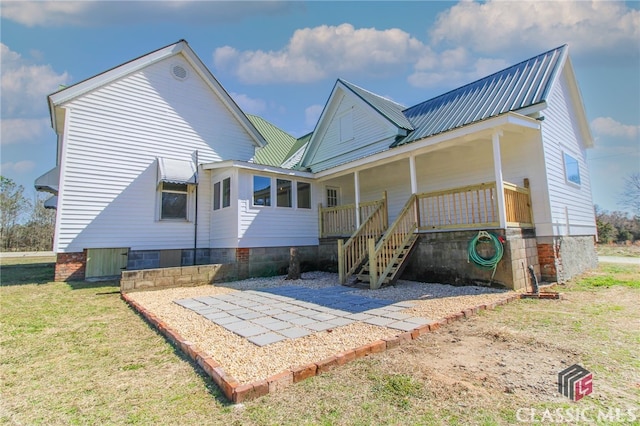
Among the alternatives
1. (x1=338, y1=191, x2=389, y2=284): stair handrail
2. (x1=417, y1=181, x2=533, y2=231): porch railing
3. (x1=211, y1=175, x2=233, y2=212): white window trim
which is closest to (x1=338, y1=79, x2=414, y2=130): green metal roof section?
(x1=338, y1=191, x2=389, y2=284): stair handrail

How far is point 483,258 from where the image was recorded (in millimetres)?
6871

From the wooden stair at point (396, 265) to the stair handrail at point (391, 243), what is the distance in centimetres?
3

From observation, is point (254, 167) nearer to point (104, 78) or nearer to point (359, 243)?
point (359, 243)

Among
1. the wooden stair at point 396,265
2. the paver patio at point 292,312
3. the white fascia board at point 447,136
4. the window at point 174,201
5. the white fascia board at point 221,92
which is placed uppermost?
the white fascia board at point 221,92

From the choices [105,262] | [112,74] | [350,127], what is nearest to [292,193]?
[350,127]

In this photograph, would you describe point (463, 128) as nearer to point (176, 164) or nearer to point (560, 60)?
point (560, 60)

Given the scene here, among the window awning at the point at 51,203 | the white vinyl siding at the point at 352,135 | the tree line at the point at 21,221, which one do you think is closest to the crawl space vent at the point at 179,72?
the white vinyl siding at the point at 352,135

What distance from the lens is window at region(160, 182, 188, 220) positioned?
11.6 metres

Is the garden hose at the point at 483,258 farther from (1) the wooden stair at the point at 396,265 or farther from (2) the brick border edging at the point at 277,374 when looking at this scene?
(2) the brick border edging at the point at 277,374

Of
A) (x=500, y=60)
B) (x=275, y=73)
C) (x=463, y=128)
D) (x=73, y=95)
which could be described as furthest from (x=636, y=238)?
(x=73, y=95)

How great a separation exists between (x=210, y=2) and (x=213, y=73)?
12.6 feet

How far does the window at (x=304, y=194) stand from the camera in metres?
12.2

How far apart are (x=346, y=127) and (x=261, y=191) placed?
18.1ft

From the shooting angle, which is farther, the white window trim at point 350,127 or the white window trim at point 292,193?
the white window trim at point 350,127
